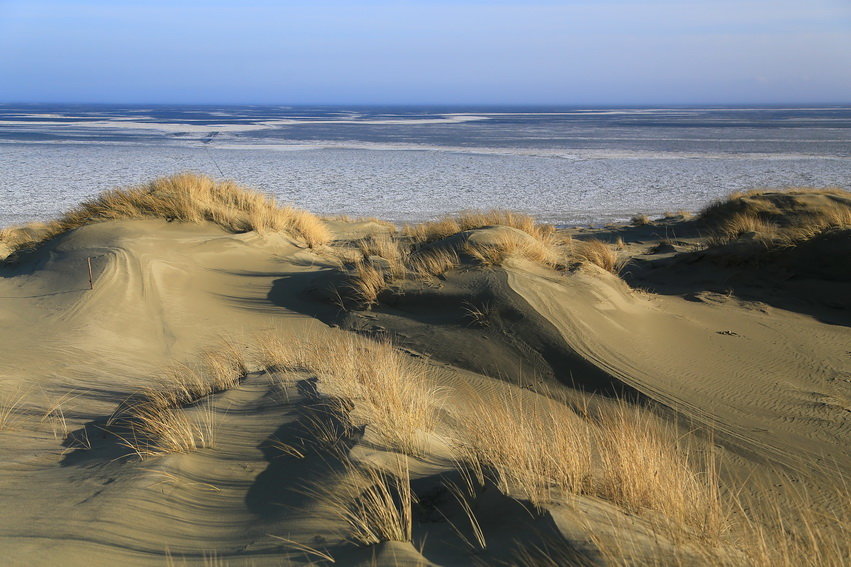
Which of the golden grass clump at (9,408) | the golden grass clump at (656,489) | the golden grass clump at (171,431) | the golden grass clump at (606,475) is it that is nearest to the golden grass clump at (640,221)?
the golden grass clump at (606,475)

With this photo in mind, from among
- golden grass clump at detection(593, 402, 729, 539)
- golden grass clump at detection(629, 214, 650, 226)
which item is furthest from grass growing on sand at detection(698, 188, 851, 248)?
golden grass clump at detection(593, 402, 729, 539)

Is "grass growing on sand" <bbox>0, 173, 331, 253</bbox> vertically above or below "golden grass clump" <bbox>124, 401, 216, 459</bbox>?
above

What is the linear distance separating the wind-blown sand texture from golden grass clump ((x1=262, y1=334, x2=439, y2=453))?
0.11 feet

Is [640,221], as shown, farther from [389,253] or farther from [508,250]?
[389,253]

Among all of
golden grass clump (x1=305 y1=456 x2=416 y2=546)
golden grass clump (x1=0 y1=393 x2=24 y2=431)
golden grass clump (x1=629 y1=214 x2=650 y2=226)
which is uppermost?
golden grass clump (x1=305 y1=456 x2=416 y2=546)

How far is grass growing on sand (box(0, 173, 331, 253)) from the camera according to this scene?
37.0 feet

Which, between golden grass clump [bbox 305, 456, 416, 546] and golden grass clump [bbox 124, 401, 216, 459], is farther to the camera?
golden grass clump [bbox 124, 401, 216, 459]

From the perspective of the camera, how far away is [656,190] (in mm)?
25812

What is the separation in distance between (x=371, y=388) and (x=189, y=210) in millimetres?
7911

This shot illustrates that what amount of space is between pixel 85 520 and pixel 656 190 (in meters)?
25.6

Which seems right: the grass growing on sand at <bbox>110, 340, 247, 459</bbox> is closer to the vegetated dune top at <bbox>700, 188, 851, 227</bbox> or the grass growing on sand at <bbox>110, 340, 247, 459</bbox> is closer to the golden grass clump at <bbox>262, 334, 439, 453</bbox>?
the golden grass clump at <bbox>262, 334, 439, 453</bbox>

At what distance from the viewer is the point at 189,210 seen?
447 inches

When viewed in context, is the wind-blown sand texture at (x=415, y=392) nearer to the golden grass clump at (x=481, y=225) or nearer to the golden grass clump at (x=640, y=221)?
the golden grass clump at (x=481, y=225)

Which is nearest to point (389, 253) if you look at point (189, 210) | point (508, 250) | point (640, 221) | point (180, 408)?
point (508, 250)
